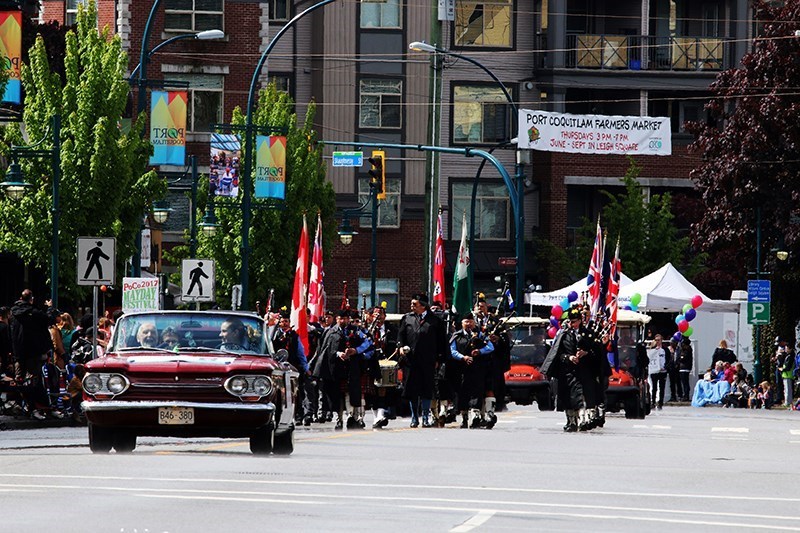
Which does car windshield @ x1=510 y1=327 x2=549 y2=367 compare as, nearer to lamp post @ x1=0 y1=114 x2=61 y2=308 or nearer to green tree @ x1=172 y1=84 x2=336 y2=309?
green tree @ x1=172 y1=84 x2=336 y2=309

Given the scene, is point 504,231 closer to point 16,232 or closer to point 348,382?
point 16,232

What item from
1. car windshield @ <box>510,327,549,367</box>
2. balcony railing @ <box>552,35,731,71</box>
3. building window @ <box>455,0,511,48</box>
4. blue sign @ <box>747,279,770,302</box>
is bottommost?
car windshield @ <box>510,327,549,367</box>

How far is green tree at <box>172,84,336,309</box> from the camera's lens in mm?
54312

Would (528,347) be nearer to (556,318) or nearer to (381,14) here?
(556,318)

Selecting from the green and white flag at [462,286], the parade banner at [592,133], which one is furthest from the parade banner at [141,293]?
the parade banner at [592,133]

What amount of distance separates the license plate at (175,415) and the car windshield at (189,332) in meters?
0.99

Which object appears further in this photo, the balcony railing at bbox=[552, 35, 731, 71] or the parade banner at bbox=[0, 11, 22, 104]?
the balcony railing at bbox=[552, 35, 731, 71]

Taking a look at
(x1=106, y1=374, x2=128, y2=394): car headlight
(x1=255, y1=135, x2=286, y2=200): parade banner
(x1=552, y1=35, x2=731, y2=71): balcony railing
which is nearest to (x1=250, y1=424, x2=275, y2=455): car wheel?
(x1=106, y1=374, x2=128, y2=394): car headlight

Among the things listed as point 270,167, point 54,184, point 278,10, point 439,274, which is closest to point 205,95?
point 278,10

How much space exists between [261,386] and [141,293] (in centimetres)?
1465

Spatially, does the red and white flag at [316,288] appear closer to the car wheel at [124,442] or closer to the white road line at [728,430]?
the white road line at [728,430]

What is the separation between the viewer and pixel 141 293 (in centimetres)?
3334

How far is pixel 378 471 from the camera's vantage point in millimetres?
17781

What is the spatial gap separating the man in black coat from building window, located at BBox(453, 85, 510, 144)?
39.2 meters
